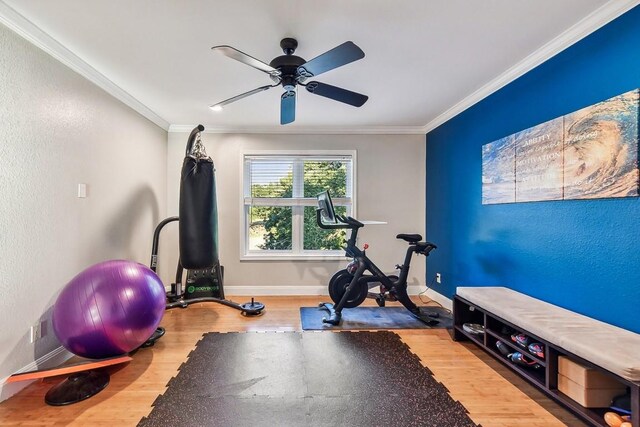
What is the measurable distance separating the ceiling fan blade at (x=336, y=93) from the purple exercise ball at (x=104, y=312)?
2034 mm

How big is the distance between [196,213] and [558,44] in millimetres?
3613

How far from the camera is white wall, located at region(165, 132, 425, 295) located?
453cm

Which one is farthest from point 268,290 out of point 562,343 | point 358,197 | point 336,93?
point 562,343

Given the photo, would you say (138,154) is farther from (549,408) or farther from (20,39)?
(549,408)

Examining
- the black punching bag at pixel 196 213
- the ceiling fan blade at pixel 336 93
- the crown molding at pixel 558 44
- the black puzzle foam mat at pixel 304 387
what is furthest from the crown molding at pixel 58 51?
the crown molding at pixel 558 44

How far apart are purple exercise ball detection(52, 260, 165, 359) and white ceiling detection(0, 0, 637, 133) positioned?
1.75 meters

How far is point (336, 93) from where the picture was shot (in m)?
2.45

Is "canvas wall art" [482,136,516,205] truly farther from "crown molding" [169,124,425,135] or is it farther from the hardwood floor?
"crown molding" [169,124,425,135]

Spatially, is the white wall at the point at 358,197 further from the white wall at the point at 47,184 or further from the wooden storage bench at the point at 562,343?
the wooden storage bench at the point at 562,343

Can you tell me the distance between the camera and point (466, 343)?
113 inches

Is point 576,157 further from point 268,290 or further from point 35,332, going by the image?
point 35,332

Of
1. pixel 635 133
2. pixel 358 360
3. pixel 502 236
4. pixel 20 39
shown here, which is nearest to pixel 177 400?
pixel 358 360

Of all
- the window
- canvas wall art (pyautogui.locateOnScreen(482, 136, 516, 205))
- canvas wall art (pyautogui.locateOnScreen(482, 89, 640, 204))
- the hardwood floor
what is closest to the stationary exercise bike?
the hardwood floor

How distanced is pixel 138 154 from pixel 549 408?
455 cm
